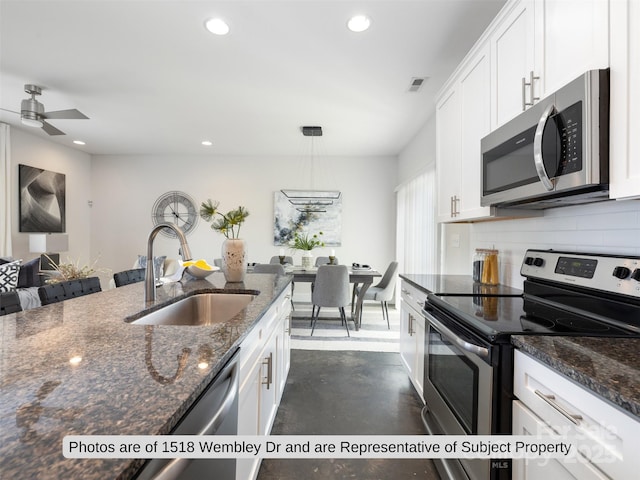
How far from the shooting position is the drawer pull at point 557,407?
0.77 meters

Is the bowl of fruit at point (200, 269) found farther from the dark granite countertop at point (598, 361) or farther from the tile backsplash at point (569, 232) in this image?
the tile backsplash at point (569, 232)

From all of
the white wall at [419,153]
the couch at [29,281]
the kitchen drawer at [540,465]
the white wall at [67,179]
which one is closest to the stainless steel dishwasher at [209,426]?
the kitchen drawer at [540,465]

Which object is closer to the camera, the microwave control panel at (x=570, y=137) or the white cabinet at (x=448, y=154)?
the microwave control panel at (x=570, y=137)

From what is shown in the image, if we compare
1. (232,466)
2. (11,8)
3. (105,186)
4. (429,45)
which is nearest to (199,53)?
(11,8)

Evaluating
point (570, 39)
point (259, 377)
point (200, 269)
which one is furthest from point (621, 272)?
point (200, 269)

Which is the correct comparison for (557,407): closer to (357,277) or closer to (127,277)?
(127,277)

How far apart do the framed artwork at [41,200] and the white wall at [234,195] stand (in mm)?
737

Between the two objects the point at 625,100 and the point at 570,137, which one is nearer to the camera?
the point at 625,100

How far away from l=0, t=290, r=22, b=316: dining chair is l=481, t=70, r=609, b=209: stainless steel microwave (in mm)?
2379

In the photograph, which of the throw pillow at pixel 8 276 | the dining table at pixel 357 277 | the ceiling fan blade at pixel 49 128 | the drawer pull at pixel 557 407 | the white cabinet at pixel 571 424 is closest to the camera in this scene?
the white cabinet at pixel 571 424

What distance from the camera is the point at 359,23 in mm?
2041

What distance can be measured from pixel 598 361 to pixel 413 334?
59.7 inches

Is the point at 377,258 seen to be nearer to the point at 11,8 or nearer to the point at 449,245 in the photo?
the point at 449,245

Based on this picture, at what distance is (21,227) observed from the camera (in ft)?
14.5
